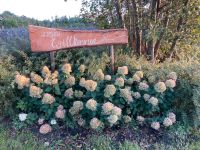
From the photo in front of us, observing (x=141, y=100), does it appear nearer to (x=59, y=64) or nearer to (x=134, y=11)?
(x=59, y=64)

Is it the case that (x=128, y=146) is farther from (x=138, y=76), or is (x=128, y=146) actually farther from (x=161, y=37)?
(x=161, y=37)

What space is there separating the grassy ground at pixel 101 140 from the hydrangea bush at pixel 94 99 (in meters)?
0.12

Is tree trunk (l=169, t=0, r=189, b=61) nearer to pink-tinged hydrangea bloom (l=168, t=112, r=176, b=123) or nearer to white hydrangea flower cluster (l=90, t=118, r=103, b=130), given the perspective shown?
pink-tinged hydrangea bloom (l=168, t=112, r=176, b=123)

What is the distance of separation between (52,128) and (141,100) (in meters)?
1.11

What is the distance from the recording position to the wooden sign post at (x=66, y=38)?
449cm

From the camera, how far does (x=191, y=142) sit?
4.09 m

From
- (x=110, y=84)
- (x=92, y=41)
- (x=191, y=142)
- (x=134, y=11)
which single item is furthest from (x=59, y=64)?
(x=191, y=142)

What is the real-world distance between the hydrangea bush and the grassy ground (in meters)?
0.12

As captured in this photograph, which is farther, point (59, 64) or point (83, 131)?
point (59, 64)

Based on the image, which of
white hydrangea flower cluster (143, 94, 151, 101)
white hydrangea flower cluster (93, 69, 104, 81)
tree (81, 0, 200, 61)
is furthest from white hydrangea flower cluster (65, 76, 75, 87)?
tree (81, 0, 200, 61)

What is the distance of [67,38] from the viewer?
4.59 metres

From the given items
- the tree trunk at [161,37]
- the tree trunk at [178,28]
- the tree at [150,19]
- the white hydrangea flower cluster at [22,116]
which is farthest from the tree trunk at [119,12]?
the white hydrangea flower cluster at [22,116]

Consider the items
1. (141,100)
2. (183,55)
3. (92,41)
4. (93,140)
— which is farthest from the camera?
(183,55)

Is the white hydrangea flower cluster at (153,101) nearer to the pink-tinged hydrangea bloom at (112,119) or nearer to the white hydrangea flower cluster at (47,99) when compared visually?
the pink-tinged hydrangea bloom at (112,119)
